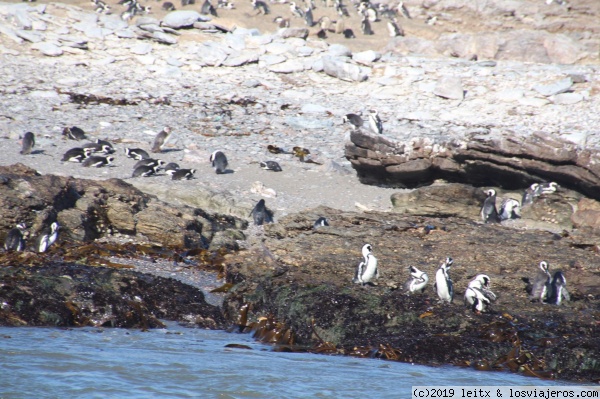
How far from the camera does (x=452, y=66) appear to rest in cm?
2355

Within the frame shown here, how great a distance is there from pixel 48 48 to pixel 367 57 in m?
9.07

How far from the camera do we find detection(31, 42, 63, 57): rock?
22.2 m

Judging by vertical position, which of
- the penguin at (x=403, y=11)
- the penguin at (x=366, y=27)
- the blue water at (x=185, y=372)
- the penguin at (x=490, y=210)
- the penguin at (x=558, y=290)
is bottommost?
the blue water at (x=185, y=372)

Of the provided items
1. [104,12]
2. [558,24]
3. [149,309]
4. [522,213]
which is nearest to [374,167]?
[522,213]

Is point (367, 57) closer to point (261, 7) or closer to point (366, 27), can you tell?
point (366, 27)

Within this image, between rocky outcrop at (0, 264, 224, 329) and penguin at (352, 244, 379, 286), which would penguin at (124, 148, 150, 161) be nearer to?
rocky outcrop at (0, 264, 224, 329)

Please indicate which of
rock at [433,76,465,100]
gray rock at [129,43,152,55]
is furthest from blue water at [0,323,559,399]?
gray rock at [129,43,152,55]

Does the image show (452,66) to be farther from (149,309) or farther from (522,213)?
(149,309)

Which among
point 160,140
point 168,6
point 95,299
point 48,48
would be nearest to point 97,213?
point 95,299

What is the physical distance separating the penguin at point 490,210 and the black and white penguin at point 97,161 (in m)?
7.19

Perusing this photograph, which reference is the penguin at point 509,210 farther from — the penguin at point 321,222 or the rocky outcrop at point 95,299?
the rocky outcrop at point 95,299

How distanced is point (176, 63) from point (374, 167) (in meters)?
9.37

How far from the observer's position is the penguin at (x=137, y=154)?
52.7 ft

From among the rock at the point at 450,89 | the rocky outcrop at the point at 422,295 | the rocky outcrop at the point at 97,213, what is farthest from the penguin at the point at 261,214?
the rock at the point at 450,89
